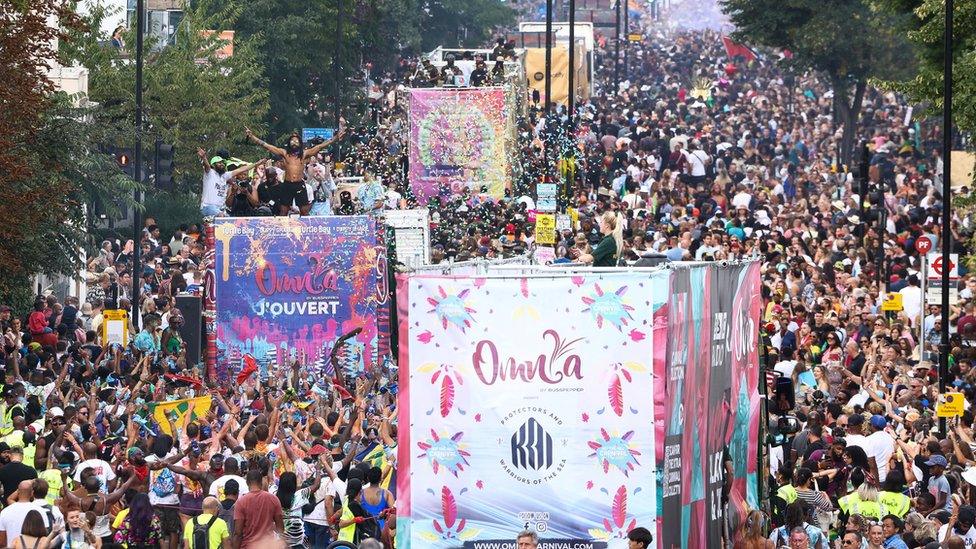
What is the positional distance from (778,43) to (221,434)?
4489 cm

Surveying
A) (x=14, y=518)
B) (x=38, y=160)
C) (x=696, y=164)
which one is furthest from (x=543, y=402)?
(x=696, y=164)

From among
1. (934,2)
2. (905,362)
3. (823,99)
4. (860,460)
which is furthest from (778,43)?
(860,460)

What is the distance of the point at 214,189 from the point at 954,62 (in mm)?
12342

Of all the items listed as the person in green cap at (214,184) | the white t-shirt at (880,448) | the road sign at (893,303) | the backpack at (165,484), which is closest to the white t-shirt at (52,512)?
the backpack at (165,484)

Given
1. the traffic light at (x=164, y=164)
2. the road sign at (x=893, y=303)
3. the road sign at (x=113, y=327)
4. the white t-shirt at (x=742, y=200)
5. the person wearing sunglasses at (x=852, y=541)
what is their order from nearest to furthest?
the person wearing sunglasses at (x=852, y=541)
the road sign at (x=113, y=327)
the road sign at (x=893, y=303)
the traffic light at (x=164, y=164)
the white t-shirt at (x=742, y=200)

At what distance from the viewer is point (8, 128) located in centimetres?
2908

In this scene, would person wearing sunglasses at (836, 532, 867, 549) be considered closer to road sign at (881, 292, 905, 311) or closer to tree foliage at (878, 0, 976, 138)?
road sign at (881, 292, 905, 311)

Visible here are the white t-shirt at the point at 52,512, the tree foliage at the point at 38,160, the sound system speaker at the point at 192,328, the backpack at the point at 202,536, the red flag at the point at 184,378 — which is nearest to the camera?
the white t-shirt at the point at 52,512

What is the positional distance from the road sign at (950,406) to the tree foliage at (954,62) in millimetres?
8278

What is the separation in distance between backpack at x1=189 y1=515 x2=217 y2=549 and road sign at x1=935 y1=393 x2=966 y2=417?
9.47m

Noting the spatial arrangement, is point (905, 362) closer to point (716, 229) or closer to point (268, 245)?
point (268, 245)

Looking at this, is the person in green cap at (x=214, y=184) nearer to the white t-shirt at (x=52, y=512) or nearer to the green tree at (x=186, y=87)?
the green tree at (x=186, y=87)

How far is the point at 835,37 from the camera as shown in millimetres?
60938

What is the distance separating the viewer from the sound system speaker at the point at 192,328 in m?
30.3
